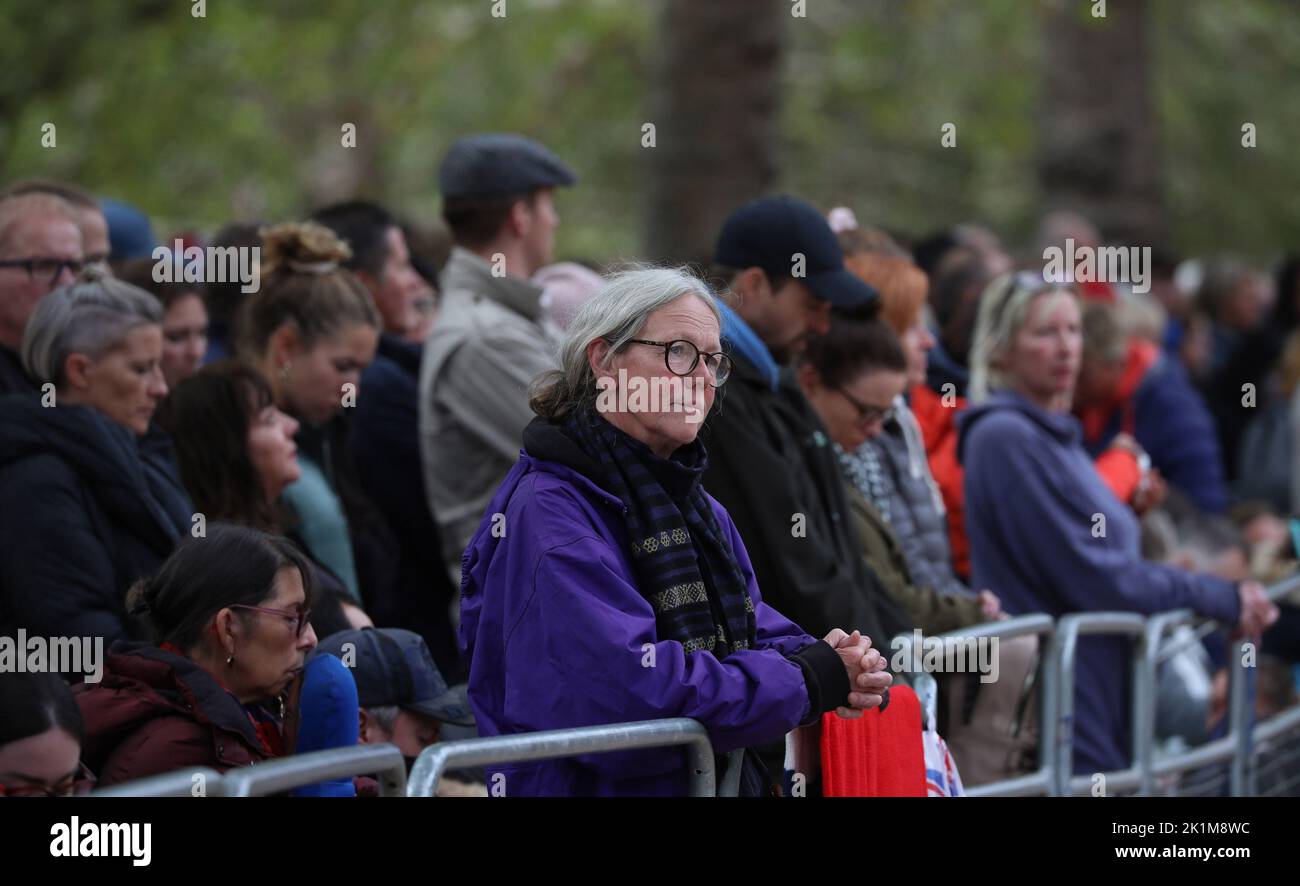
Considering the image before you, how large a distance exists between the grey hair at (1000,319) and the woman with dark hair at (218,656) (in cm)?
329

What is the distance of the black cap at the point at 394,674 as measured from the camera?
4.68 meters

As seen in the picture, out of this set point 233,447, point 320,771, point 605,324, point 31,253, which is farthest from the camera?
point 31,253

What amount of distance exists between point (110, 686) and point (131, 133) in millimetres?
11670

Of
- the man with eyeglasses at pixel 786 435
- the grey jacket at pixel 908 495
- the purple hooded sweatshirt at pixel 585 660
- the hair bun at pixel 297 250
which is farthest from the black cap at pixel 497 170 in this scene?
the purple hooded sweatshirt at pixel 585 660

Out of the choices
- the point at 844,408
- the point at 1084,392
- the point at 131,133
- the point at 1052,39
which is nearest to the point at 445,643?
the point at 844,408

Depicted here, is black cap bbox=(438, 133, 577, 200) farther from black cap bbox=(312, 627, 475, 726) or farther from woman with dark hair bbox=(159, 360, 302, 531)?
black cap bbox=(312, 627, 475, 726)

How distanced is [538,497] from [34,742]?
3.52ft

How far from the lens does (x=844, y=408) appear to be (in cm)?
598

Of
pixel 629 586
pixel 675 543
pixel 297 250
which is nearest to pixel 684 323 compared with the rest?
pixel 675 543

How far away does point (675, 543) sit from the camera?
13.1ft

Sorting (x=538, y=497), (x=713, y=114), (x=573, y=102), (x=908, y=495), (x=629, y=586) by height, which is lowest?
(x=629, y=586)

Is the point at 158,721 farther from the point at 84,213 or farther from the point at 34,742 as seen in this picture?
the point at 84,213

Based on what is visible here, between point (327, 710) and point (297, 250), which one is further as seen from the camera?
point (297, 250)
